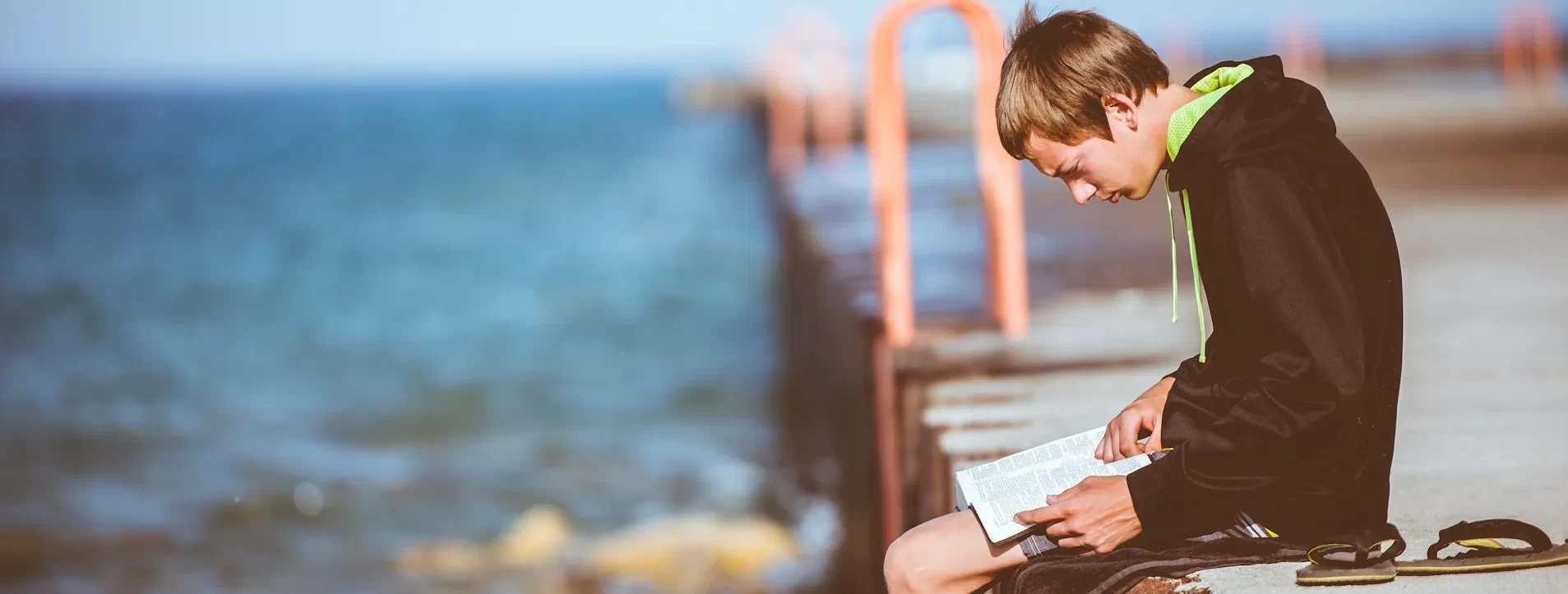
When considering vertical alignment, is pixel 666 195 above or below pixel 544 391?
above

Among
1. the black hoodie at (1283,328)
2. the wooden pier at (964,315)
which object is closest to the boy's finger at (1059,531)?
the black hoodie at (1283,328)

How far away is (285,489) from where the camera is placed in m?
10.4

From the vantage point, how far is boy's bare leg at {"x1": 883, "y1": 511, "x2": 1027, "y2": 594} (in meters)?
2.18

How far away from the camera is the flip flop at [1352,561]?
2.13 meters

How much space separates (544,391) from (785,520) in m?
6.08

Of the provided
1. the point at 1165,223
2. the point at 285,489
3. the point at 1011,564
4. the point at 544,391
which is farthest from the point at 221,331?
the point at 1011,564

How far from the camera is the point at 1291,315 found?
1891 mm

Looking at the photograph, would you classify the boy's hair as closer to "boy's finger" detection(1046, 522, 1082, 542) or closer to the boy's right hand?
the boy's right hand

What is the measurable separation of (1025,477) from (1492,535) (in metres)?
0.74

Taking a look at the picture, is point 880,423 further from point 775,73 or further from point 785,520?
point 775,73

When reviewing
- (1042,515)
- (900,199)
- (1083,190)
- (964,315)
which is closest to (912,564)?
(1042,515)

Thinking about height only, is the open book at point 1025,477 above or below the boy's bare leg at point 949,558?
above

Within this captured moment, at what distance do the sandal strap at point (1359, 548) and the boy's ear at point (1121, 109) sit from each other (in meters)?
0.74

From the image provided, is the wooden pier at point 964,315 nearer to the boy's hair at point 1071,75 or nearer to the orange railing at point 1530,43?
the boy's hair at point 1071,75
